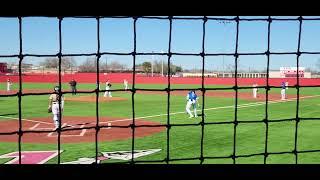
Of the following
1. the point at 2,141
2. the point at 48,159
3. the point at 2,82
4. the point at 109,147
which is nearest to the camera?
the point at 48,159

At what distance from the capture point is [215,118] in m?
17.4

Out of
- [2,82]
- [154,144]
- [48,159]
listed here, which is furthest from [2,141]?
[2,82]

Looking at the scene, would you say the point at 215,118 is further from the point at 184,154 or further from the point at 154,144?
the point at 184,154

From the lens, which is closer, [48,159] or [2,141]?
[48,159]
